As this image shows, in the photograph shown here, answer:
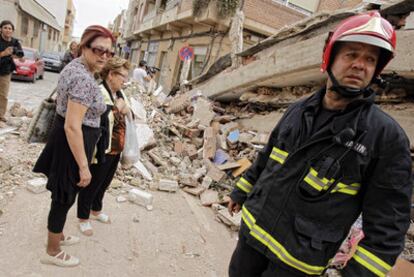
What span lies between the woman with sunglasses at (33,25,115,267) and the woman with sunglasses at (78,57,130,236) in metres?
0.23

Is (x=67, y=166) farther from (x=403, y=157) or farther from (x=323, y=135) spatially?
(x=403, y=157)

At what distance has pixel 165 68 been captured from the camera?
19.7 meters

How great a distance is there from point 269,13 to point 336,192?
1366 cm

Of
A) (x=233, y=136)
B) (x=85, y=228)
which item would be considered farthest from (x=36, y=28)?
(x=85, y=228)

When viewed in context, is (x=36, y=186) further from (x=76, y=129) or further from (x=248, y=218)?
(x=248, y=218)

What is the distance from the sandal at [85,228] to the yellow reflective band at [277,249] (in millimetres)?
2078

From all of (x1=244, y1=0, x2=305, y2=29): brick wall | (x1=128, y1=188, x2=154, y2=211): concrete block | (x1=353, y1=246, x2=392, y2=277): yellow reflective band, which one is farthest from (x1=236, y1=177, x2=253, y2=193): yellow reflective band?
(x1=244, y1=0, x2=305, y2=29): brick wall

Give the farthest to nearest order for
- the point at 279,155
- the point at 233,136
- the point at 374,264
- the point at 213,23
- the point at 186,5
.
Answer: the point at 186,5 → the point at 213,23 → the point at 233,136 → the point at 279,155 → the point at 374,264

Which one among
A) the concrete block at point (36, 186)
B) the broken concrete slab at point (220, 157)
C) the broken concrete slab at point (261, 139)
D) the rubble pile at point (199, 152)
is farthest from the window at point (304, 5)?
the concrete block at point (36, 186)

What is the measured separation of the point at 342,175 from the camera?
155 centimetres

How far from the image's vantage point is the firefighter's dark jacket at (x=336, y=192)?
144cm

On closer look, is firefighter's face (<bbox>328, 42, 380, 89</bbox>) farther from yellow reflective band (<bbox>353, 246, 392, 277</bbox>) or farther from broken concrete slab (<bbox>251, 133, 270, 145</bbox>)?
broken concrete slab (<bbox>251, 133, 270, 145</bbox>)

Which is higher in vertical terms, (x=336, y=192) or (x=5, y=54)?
(x=336, y=192)

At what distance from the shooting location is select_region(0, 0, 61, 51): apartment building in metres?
21.7
